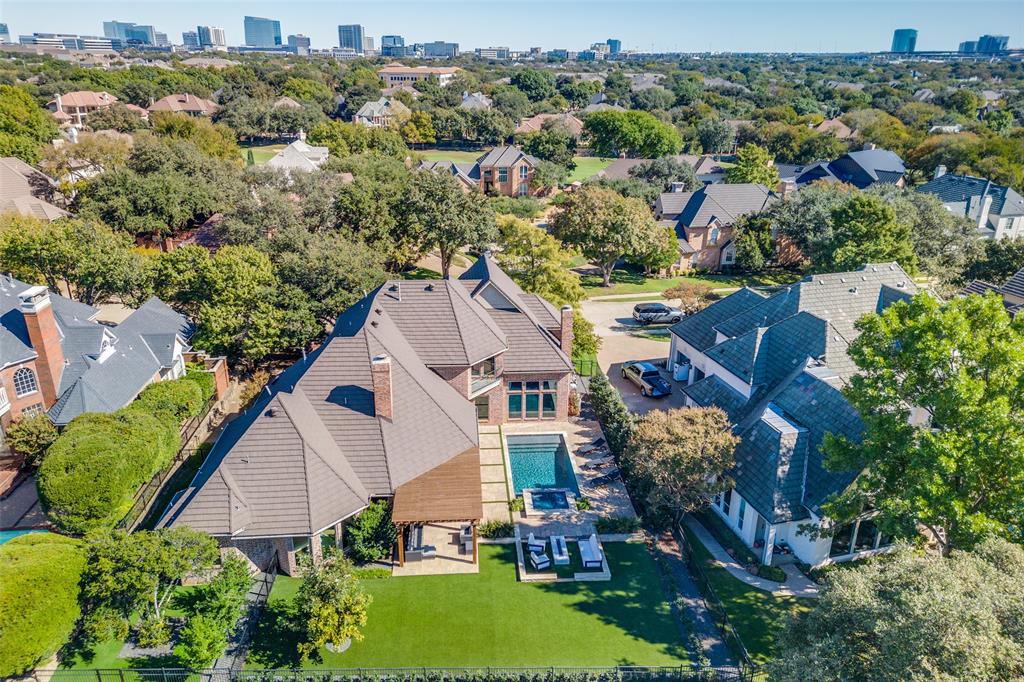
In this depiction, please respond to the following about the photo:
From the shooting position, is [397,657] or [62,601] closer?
[62,601]

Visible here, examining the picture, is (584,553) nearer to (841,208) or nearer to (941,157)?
(841,208)

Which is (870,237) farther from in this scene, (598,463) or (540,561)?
(540,561)

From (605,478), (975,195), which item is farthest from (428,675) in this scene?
(975,195)

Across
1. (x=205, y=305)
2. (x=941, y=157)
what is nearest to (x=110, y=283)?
(x=205, y=305)

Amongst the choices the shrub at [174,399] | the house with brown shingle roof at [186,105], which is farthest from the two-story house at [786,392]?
the house with brown shingle roof at [186,105]

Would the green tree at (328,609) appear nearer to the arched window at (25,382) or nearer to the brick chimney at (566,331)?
the brick chimney at (566,331)

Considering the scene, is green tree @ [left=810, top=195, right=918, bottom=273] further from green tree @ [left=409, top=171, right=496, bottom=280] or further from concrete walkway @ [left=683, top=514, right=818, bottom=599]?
concrete walkway @ [left=683, top=514, right=818, bottom=599]

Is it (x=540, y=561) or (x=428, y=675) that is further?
(x=540, y=561)
